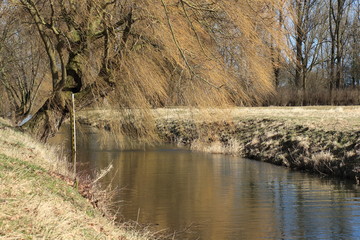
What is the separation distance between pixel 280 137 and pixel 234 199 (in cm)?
628

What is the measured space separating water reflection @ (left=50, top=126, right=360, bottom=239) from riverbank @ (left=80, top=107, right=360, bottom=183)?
594 millimetres

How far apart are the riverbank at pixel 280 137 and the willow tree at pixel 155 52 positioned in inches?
25.5

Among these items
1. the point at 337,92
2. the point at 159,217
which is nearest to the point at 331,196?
the point at 159,217

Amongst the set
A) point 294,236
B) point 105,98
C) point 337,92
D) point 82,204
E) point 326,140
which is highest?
point 337,92

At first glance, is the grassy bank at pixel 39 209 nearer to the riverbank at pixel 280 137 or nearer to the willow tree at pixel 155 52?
the willow tree at pixel 155 52

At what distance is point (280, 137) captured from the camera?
1464 cm

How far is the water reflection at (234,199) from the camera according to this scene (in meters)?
6.83

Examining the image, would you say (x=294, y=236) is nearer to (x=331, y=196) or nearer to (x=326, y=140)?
(x=331, y=196)

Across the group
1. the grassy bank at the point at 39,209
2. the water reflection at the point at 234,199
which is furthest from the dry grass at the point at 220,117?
the grassy bank at the point at 39,209

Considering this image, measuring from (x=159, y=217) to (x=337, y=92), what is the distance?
22138mm

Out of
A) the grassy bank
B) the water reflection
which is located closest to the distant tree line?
the water reflection

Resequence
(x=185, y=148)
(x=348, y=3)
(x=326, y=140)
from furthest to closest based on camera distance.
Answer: (x=348, y=3)
(x=185, y=148)
(x=326, y=140)

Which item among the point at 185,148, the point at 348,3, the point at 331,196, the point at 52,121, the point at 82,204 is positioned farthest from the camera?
the point at 348,3

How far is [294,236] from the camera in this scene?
21.2 feet
